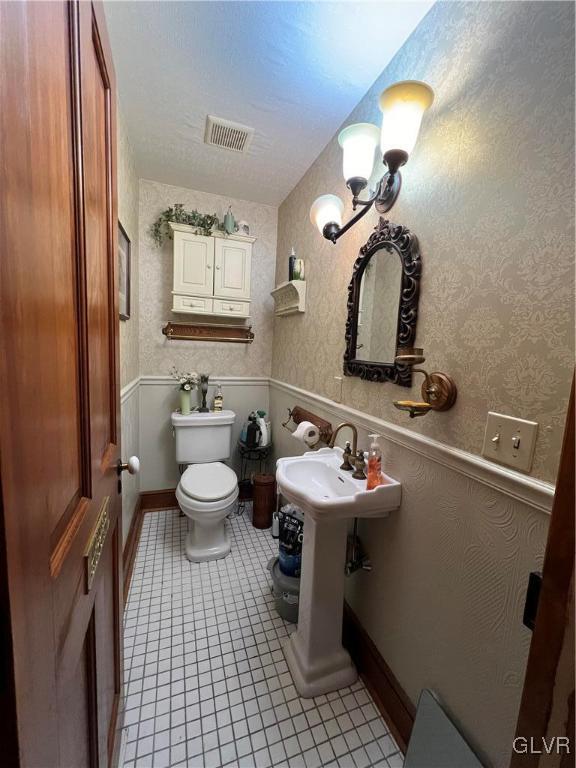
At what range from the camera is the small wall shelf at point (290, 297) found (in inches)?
74.6

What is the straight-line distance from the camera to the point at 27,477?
347 mm

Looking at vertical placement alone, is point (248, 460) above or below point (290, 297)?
below

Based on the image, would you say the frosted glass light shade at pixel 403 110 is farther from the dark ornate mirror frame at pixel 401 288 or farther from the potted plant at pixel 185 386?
the potted plant at pixel 185 386

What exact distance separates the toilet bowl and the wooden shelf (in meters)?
0.98

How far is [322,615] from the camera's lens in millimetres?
1224

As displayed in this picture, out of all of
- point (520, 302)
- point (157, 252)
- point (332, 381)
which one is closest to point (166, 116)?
point (157, 252)

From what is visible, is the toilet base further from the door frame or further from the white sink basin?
the door frame

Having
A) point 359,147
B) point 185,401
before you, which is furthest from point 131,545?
point 359,147

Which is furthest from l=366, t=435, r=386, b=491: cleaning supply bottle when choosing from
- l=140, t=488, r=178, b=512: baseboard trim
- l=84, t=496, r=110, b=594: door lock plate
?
l=140, t=488, r=178, b=512: baseboard trim

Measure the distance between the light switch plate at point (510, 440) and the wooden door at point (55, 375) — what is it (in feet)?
3.03

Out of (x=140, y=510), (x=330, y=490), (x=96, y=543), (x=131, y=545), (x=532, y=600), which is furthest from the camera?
(x=140, y=510)

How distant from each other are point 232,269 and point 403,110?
1530 mm

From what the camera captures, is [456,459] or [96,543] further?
[456,459]

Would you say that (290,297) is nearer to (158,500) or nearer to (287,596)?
(287,596)
